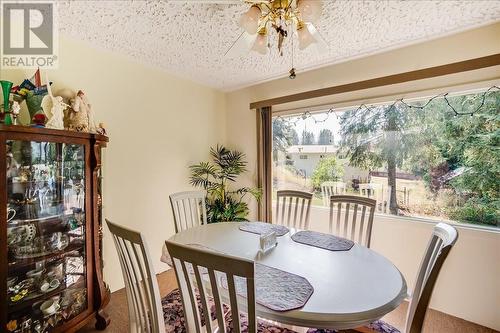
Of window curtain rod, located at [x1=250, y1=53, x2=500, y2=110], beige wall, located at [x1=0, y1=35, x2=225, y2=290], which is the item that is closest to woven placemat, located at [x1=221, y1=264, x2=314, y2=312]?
beige wall, located at [x1=0, y1=35, x2=225, y2=290]

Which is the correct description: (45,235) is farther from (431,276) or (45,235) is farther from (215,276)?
(431,276)

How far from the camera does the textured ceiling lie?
1693mm

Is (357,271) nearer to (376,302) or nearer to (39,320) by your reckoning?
(376,302)

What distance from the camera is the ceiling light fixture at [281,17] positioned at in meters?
1.26

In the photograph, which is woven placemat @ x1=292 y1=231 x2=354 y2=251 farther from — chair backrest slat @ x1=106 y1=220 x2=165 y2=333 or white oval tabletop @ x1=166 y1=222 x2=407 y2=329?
chair backrest slat @ x1=106 y1=220 x2=165 y2=333

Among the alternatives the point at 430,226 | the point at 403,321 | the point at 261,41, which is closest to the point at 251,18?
the point at 261,41

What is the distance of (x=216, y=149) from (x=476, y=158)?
9.61 ft

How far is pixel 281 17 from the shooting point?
57.6 inches

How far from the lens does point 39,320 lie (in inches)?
63.6

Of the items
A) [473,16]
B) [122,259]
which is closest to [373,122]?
[473,16]

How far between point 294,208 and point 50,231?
1971mm

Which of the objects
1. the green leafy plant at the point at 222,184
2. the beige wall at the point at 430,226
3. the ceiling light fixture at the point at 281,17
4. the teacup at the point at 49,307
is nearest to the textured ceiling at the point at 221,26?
the beige wall at the point at 430,226

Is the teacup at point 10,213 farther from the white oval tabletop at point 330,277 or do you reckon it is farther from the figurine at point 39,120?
the white oval tabletop at point 330,277

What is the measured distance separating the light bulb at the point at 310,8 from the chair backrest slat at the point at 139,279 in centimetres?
137
